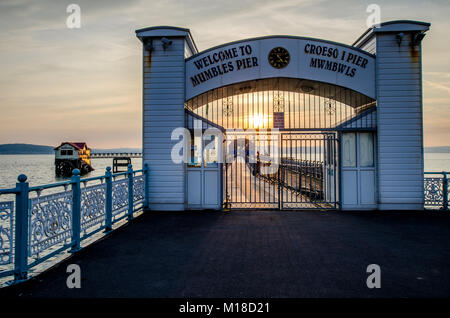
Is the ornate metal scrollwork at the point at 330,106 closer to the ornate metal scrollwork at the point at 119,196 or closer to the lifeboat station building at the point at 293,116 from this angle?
the lifeboat station building at the point at 293,116

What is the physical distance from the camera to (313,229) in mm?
7059

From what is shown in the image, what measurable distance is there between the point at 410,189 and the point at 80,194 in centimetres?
904

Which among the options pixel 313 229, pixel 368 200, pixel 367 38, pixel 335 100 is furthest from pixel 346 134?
pixel 313 229

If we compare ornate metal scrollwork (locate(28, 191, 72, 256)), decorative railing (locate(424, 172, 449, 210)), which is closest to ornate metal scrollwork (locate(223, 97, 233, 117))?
ornate metal scrollwork (locate(28, 191, 72, 256))

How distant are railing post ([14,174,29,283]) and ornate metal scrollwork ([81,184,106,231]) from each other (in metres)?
1.55

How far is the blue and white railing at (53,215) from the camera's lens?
4.03 metres

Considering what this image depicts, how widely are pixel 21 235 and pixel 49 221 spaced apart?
0.61 metres

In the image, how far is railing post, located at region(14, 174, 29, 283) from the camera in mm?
4027

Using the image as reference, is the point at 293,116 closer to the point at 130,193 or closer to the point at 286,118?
the point at 286,118

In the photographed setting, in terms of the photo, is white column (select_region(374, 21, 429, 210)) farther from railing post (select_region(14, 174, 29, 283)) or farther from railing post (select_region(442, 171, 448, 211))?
railing post (select_region(14, 174, 29, 283))

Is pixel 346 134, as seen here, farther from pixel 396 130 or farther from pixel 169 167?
pixel 169 167

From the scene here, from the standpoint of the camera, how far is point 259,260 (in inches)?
192

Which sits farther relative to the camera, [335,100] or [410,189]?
[335,100]

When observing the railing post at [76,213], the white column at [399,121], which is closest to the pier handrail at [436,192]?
the white column at [399,121]
